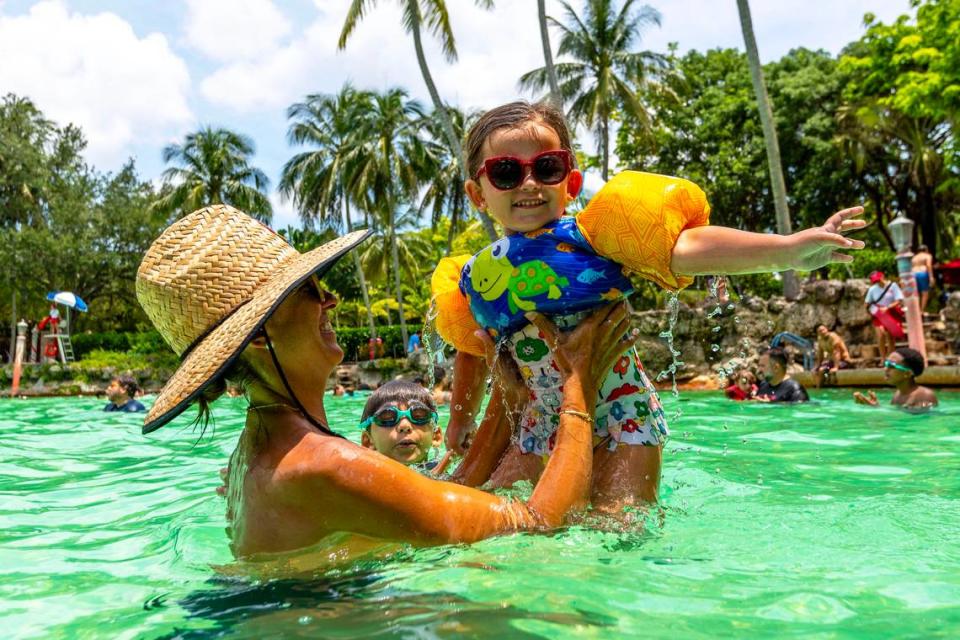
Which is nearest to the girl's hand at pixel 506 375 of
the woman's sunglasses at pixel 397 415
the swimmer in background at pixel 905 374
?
the woman's sunglasses at pixel 397 415

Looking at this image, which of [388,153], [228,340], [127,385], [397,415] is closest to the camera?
[228,340]

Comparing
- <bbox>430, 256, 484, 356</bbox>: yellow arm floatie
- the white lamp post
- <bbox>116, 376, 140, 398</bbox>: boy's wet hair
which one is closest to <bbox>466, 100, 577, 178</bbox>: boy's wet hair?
<bbox>430, 256, 484, 356</bbox>: yellow arm floatie

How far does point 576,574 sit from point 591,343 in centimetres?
77

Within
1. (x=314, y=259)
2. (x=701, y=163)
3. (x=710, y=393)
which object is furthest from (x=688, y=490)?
(x=701, y=163)

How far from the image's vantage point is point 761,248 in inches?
93.7

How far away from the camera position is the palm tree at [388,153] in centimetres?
3278

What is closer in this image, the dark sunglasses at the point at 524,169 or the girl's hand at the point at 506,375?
→ the dark sunglasses at the point at 524,169

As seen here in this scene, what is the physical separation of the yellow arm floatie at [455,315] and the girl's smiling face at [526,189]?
444mm

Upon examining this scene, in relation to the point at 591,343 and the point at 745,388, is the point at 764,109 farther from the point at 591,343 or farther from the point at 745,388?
the point at 591,343

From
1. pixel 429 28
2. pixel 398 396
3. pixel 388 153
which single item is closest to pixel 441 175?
pixel 388 153

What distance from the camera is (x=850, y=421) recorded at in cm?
882

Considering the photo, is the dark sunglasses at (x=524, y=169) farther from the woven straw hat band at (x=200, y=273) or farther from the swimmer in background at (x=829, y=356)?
the swimmer in background at (x=829, y=356)

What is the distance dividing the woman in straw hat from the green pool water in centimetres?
19

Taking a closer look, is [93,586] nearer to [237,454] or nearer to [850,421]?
[237,454]
